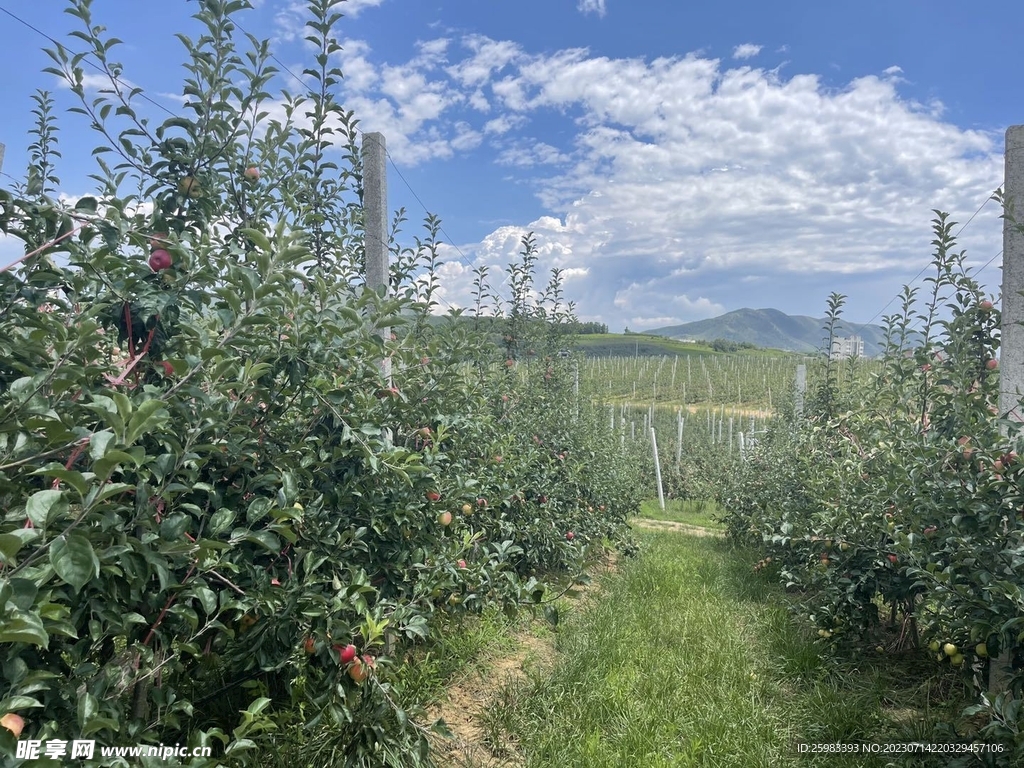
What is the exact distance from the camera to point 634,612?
411 cm

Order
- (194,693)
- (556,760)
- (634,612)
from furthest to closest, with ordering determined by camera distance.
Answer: (634,612), (556,760), (194,693)

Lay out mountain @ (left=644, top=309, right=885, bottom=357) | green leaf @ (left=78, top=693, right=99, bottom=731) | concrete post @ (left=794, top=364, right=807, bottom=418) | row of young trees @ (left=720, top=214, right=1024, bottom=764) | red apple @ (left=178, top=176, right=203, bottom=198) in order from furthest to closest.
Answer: mountain @ (left=644, top=309, right=885, bottom=357), concrete post @ (left=794, top=364, right=807, bottom=418), row of young trees @ (left=720, top=214, right=1024, bottom=764), red apple @ (left=178, top=176, right=203, bottom=198), green leaf @ (left=78, top=693, right=99, bottom=731)

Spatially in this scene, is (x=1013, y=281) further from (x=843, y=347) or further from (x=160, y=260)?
(x=843, y=347)

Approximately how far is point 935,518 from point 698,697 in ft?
4.59

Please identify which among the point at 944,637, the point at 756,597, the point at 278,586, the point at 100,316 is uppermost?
the point at 100,316

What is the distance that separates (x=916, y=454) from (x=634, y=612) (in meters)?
2.18

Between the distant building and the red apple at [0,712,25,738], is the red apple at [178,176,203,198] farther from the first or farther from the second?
the distant building

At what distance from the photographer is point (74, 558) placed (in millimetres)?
871

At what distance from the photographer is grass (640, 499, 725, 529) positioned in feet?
35.8

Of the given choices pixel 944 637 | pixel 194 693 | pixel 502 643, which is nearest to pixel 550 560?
pixel 502 643

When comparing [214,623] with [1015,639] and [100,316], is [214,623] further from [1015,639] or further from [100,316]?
[1015,639]

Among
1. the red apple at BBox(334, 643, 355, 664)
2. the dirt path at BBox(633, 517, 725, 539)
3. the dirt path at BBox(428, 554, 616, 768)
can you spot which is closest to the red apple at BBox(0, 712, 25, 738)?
the red apple at BBox(334, 643, 355, 664)

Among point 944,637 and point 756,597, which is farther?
point 756,597

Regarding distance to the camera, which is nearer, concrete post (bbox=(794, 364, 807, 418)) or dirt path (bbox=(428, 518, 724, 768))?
→ dirt path (bbox=(428, 518, 724, 768))
